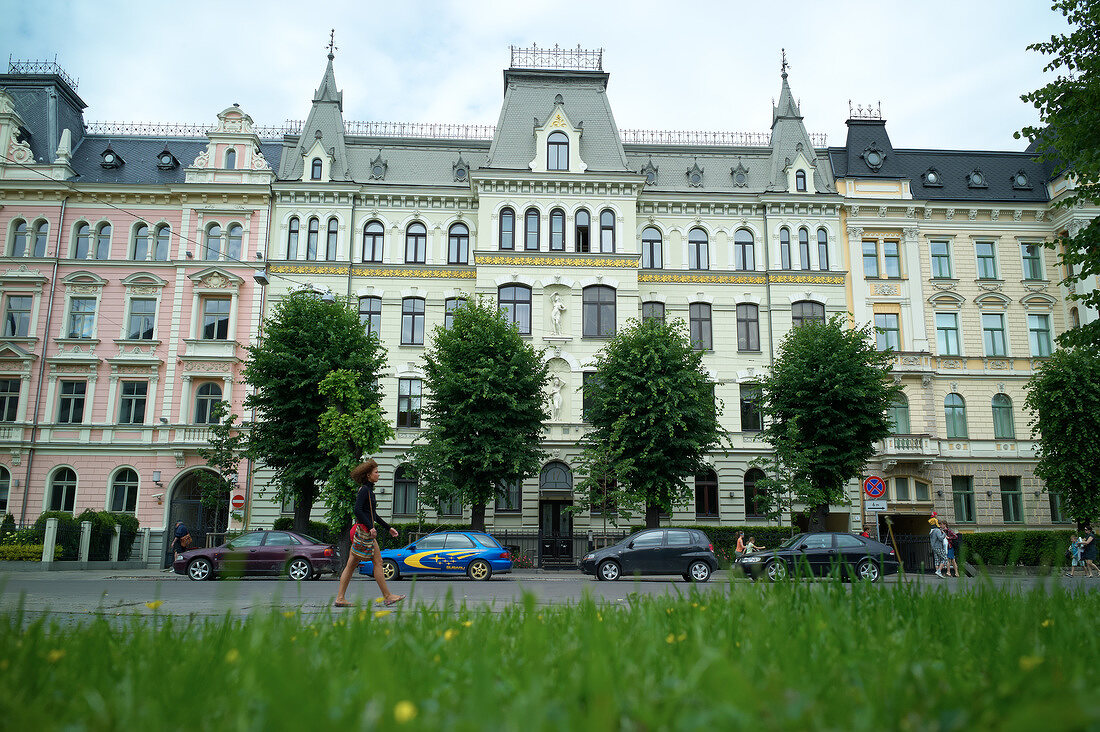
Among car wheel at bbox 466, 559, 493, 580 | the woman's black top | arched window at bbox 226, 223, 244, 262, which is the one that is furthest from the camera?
arched window at bbox 226, 223, 244, 262

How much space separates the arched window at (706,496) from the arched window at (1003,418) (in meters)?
14.7

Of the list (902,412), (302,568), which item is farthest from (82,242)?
(902,412)

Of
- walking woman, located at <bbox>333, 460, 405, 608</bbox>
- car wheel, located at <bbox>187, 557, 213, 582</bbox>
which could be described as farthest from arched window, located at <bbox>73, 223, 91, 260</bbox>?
walking woman, located at <bbox>333, 460, 405, 608</bbox>

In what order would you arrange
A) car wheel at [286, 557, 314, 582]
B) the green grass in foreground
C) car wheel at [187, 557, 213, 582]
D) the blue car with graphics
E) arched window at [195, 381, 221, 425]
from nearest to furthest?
1. the green grass in foreground
2. car wheel at [286, 557, 314, 582]
3. the blue car with graphics
4. car wheel at [187, 557, 213, 582]
5. arched window at [195, 381, 221, 425]

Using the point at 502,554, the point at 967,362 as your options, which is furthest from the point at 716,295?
the point at 502,554

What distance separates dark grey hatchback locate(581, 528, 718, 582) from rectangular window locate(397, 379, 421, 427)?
14.8 meters

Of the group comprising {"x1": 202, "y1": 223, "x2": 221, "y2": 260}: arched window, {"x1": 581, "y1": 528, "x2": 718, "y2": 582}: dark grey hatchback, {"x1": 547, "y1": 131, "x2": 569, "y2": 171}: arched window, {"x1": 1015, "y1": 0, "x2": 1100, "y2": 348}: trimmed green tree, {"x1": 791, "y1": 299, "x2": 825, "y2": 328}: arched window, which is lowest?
{"x1": 581, "y1": 528, "x2": 718, "y2": 582}: dark grey hatchback

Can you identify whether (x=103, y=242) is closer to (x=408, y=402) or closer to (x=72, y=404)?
(x=72, y=404)

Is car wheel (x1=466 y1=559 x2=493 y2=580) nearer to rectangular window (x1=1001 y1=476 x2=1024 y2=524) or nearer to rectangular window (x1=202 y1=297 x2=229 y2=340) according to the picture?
rectangular window (x1=202 y1=297 x2=229 y2=340)

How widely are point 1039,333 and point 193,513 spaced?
4342 centimetres

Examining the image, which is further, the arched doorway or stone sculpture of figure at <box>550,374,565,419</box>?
stone sculpture of figure at <box>550,374,565,419</box>

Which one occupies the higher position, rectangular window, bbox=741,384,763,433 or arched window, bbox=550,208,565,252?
arched window, bbox=550,208,565,252

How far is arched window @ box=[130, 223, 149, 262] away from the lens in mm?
36938

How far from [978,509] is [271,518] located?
33.5m
